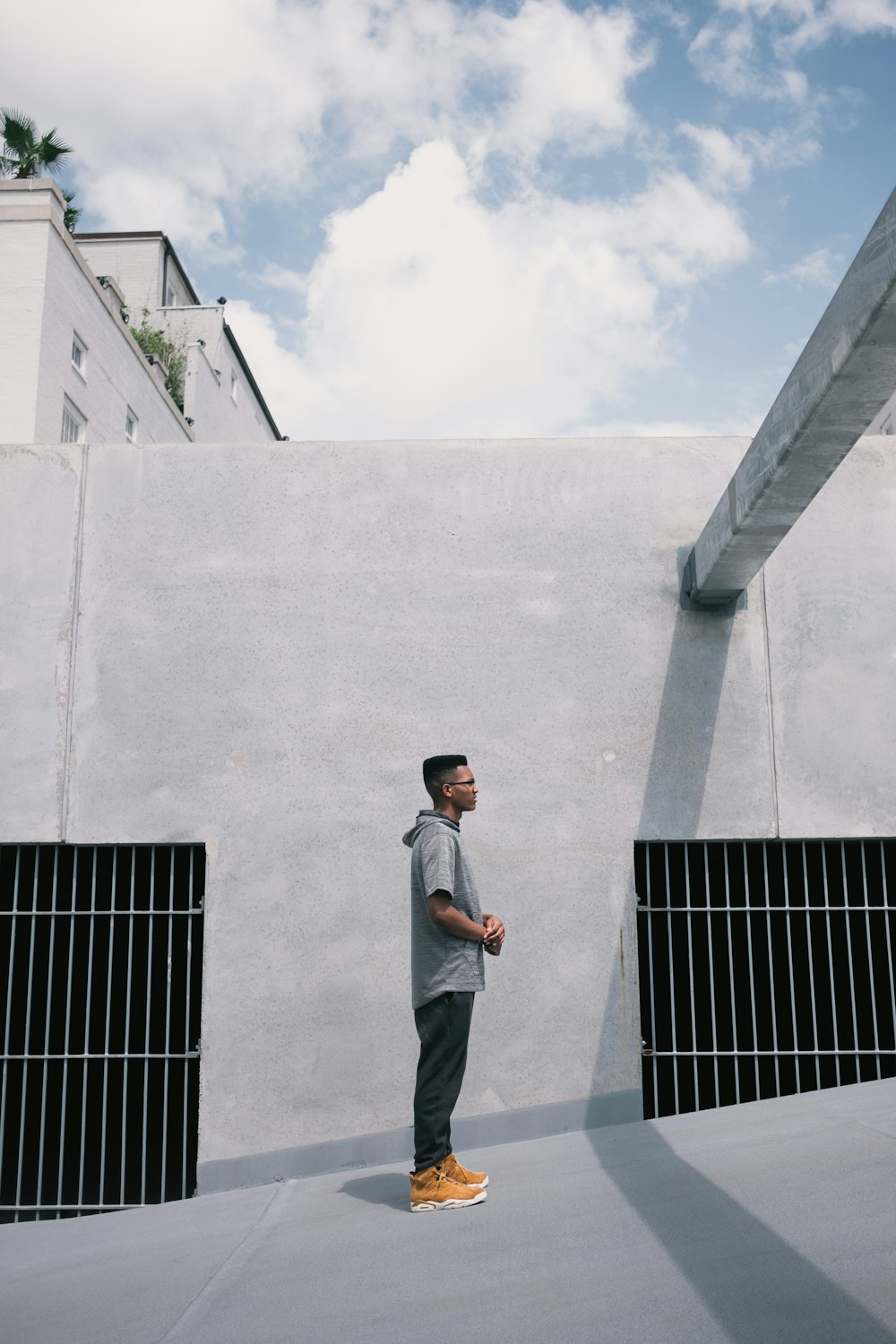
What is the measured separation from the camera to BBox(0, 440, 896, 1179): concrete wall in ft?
19.6

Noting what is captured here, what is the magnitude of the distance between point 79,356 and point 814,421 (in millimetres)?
17372

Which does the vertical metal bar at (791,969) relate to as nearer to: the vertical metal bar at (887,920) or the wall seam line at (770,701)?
the wall seam line at (770,701)

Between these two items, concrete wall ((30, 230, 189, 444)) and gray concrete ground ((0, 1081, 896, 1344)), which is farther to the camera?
concrete wall ((30, 230, 189, 444))

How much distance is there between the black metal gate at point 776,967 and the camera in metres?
6.08

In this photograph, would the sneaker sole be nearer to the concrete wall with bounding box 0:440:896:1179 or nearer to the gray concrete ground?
the gray concrete ground

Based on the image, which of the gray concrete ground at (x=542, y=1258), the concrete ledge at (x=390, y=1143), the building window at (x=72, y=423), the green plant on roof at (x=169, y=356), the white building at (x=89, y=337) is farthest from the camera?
the green plant on roof at (x=169, y=356)

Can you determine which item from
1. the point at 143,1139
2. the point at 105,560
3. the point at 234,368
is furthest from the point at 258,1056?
the point at 234,368

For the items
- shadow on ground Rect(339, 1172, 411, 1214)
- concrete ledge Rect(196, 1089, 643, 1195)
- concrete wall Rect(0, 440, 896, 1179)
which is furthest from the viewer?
concrete wall Rect(0, 440, 896, 1179)

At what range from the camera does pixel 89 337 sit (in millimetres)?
19531

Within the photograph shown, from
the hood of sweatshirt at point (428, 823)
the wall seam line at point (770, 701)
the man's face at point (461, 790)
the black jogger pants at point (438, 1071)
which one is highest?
the wall seam line at point (770, 701)

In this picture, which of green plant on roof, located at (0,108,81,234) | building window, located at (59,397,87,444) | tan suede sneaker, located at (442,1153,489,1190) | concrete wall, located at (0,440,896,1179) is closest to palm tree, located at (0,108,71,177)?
green plant on roof, located at (0,108,81,234)

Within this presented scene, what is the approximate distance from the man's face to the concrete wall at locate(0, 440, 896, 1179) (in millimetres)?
1832

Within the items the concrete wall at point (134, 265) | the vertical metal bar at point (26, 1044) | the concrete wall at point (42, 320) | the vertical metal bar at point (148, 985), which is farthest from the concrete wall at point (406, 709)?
the concrete wall at point (134, 265)

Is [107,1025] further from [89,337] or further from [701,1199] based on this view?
[89,337]
